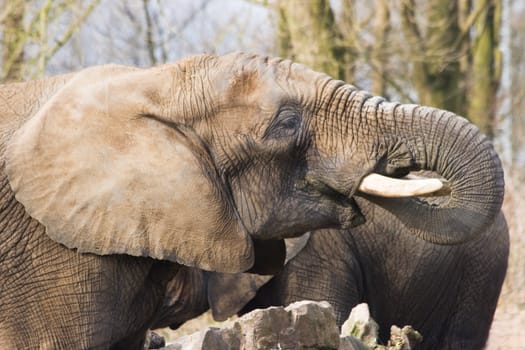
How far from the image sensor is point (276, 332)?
16.0 feet

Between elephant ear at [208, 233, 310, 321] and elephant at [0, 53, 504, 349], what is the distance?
1980mm

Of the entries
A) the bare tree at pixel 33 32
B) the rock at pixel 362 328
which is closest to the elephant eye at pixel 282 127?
the rock at pixel 362 328

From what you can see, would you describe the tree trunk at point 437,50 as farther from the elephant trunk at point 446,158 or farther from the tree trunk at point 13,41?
the elephant trunk at point 446,158

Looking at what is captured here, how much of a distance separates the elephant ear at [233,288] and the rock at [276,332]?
6.27 feet

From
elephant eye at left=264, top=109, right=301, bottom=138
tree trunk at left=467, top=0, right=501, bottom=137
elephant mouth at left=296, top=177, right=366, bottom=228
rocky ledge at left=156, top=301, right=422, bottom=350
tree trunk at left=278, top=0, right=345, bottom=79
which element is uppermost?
elephant eye at left=264, top=109, right=301, bottom=138

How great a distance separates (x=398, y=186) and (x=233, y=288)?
7.98ft

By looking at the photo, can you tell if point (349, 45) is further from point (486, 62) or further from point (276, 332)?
point (276, 332)

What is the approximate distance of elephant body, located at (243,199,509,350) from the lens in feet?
23.5

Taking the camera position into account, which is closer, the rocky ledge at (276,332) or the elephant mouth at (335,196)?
the rocky ledge at (276,332)

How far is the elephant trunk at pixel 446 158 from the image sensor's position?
4.75 meters

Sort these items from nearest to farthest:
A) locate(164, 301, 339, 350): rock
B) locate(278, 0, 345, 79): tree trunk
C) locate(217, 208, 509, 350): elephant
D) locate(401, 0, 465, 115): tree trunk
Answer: locate(164, 301, 339, 350): rock < locate(217, 208, 509, 350): elephant < locate(278, 0, 345, 79): tree trunk < locate(401, 0, 465, 115): tree trunk

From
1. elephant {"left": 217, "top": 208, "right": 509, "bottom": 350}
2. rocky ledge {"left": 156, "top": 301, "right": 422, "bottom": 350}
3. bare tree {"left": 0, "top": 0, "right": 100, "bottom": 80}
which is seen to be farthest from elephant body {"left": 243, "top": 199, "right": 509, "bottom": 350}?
bare tree {"left": 0, "top": 0, "right": 100, "bottom": 80}

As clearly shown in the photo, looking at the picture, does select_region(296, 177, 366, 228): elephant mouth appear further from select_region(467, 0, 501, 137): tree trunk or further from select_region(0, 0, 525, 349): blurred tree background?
select_region(467, 0, 501, 137): tree trunk

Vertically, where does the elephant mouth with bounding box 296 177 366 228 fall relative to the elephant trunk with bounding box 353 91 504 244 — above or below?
below
